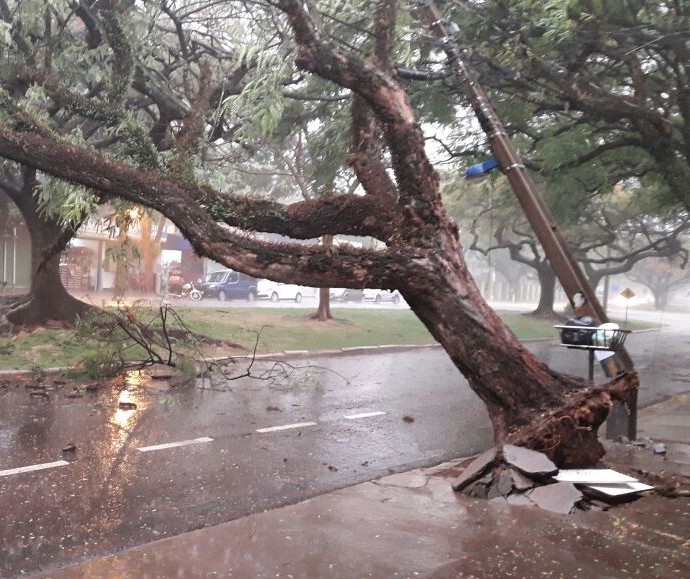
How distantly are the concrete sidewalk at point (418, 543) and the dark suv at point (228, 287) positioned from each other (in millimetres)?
25546

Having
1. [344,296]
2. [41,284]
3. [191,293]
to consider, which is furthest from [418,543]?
[344,296]

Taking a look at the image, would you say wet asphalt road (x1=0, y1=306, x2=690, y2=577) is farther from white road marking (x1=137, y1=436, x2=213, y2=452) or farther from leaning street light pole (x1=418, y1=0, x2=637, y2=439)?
leaning street light pole (x1=418, y1=0, x2=637, y2=439)

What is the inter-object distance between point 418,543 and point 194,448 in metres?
3.43

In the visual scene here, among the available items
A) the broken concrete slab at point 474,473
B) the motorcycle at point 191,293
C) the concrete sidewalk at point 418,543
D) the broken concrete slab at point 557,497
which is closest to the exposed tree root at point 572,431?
the broken concrete slab at point 474,473

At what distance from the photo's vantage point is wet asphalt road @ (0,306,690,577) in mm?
5094

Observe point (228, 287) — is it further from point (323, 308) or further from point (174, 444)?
point (174, 444)

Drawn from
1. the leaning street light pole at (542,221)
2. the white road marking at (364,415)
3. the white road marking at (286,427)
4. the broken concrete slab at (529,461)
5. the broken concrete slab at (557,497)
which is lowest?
the white road marking at (364,415)

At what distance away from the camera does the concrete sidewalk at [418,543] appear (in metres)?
4.22

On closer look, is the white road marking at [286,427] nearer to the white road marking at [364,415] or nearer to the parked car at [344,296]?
the white road marking at [364,415]

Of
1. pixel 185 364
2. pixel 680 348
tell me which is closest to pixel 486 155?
pixel 185 364

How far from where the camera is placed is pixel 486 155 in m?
13.4

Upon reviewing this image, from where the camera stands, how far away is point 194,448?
24.0 ft

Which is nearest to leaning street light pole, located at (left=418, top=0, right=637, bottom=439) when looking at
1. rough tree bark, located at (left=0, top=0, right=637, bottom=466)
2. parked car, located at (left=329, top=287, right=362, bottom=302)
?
rough tree bark, located at (left=0, top=0, right=637, bottom=466)

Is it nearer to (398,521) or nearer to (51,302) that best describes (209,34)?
(51,302)
